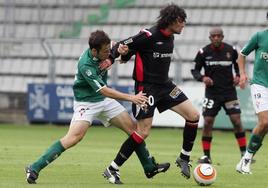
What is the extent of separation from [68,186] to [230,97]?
6048 mm

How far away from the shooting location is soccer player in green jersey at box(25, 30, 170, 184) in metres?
11.8

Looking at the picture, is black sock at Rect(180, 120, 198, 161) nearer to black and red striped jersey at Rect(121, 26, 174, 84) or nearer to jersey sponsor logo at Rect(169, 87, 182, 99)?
jersey sponsor logo at Rect(169, 87, 182, 99)

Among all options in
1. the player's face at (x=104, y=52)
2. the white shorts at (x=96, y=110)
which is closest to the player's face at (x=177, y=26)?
the player's face at (x=104, y=52)

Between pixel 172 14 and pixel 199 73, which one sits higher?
pixel 172 14

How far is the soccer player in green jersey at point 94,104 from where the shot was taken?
1178 centimetres

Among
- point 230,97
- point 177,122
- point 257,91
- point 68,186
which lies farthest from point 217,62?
point 177,122

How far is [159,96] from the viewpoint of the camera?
12406 millimetres

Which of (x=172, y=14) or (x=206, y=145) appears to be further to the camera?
(x=206, y=145)

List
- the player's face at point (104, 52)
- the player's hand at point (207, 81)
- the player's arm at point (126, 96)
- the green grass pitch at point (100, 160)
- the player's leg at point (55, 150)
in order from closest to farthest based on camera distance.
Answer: the player's arm at point (126, 96), the player's leg at point (55, 150), the player's face at point (104, 52), the green grass pitch at point (100, 160), the player's hand at point (207, 81)

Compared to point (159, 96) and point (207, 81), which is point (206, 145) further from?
point (159, 96)

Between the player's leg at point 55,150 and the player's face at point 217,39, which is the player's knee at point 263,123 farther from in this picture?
the player's face at point 217,39

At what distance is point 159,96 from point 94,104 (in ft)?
2.92

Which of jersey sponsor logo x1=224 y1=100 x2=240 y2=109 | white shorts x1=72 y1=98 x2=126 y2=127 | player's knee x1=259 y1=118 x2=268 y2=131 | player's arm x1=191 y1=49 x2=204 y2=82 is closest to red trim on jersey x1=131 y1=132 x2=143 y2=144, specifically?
white shorts x1=72 y1=98 x2=126 y2=127

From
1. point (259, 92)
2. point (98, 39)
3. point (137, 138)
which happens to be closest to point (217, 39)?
point (259, 92)
